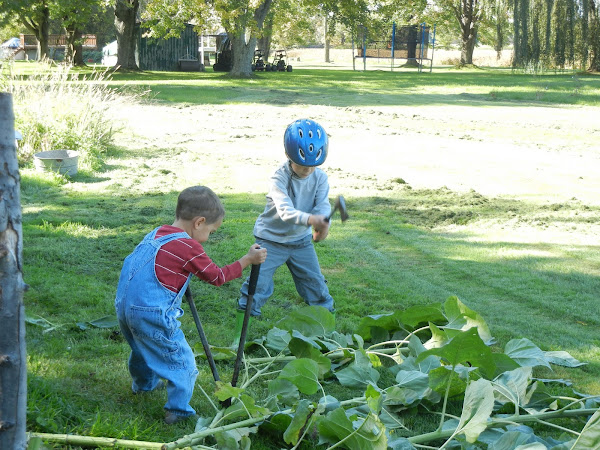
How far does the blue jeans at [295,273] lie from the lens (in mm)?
4746

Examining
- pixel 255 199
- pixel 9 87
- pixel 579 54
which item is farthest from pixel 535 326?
pixel 579 54

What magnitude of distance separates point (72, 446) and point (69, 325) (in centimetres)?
171

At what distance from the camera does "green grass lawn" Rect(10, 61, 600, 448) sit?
11.6 feet

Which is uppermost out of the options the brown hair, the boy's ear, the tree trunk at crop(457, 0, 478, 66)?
the tree trunk at crop(457, 0, 478, 66)

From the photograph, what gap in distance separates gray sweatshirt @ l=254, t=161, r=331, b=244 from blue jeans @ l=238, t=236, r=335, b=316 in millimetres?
65

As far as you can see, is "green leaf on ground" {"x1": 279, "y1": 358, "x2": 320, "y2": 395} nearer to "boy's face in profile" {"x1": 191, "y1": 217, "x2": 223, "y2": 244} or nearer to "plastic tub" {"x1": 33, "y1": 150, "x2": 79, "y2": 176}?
"boy's face in profile" {"x1": 191, "y1": 217, "x2": 223, "y2": 244}

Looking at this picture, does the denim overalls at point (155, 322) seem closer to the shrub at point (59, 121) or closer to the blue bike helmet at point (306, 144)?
the blue bike helmet at point (306, 144)

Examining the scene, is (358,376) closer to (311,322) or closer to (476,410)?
(311,322)

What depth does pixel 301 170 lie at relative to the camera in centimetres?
459

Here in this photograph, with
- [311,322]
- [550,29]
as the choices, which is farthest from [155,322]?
[550,29]

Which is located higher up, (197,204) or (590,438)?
(197,204)

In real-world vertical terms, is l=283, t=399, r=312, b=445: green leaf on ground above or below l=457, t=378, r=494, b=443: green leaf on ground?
below

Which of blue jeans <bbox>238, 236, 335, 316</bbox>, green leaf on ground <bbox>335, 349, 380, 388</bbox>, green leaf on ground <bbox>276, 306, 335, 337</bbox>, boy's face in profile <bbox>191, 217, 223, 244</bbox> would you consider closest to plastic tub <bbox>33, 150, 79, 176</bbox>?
blue jeans <bbox>238, 236, 335, 316</bbox>

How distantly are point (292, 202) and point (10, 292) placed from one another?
108 inches
